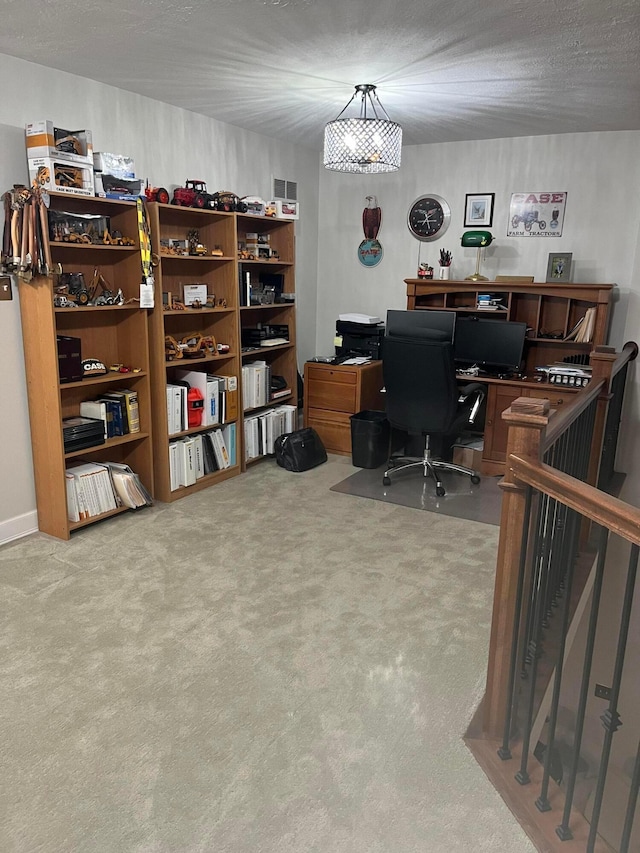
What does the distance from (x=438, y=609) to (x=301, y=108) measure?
3161 millimetres

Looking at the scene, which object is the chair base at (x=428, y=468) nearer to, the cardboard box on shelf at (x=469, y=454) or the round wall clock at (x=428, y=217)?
the cardboard box on shelf at (x=469, y=454)

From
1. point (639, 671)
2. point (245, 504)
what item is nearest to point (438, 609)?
point (639, 671)

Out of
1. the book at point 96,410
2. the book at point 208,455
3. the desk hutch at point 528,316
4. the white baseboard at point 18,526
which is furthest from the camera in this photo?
the desk hutch at point 528,316

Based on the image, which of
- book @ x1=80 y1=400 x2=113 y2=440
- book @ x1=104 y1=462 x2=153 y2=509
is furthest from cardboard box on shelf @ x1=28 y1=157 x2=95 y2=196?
book @ x1=104 y1=462 x2=153 y2=509

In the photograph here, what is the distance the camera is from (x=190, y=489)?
4.25m

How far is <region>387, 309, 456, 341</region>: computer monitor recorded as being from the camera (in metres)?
5.02

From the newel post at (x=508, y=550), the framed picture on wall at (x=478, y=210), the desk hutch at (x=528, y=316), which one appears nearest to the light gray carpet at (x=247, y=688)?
the newel post at (x=508, y=550)

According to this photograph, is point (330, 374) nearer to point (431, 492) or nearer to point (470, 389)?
point (470, 389)

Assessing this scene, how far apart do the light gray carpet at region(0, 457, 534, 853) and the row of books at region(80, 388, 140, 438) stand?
57 cm

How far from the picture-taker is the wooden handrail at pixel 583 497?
1.31 m

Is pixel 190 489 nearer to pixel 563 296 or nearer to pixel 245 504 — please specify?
pixel 245 504

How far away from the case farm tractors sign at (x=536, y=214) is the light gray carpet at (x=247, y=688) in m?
2.54

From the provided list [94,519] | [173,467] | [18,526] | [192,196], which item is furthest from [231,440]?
[192,196]

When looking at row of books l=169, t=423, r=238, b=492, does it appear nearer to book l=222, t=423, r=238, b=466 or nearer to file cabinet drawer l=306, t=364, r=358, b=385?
book l=222, t=423, r=238, b=466
